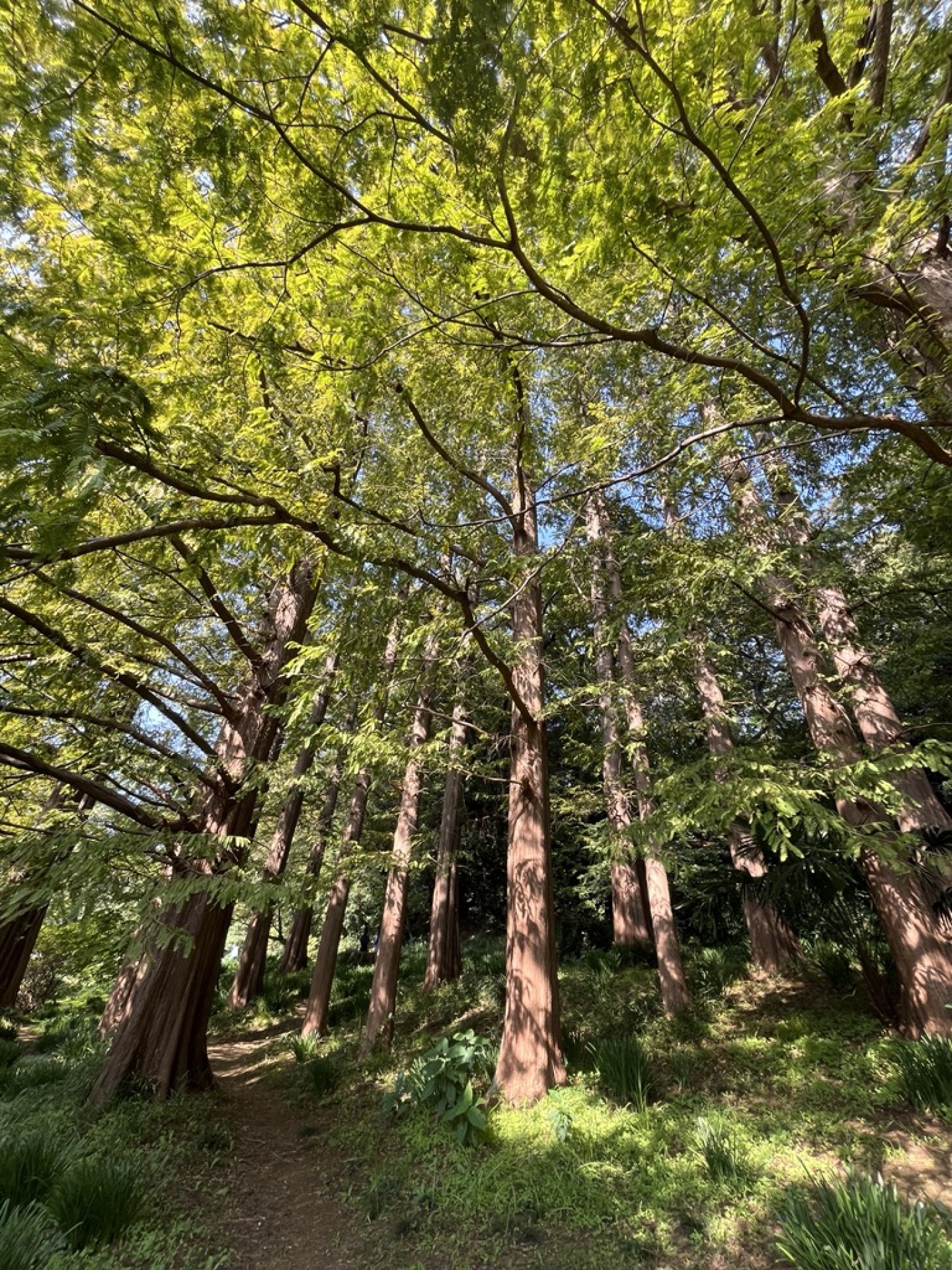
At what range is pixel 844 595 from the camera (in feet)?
23.0

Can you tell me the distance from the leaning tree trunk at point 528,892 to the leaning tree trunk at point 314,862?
7.46 ft

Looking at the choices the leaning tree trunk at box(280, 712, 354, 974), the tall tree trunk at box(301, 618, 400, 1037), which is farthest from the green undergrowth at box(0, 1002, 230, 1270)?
the tall tree trunk at box(301, 618, 400, 1037)

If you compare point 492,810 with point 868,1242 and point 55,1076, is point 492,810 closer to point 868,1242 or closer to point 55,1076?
point 55,1076

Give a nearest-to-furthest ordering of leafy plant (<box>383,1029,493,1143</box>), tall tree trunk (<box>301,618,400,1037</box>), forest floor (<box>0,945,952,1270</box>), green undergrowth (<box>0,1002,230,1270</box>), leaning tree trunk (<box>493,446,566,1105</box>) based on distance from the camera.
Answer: green undergrowth (<box>0,1002,230,1270</box>) < forest floor (<box>0,945,952,1270</box>) < leafy plant (<box>383,1029,493,1143</box>) < leaning tree trunk (<box>493,446,566,1105</box>) < tall tree trunk (<box>301,618,400,1037</box>)

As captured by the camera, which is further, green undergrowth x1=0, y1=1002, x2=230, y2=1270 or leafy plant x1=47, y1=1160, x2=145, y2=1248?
leafy plant x1=47, y1=1160, x2=145, y2=1248

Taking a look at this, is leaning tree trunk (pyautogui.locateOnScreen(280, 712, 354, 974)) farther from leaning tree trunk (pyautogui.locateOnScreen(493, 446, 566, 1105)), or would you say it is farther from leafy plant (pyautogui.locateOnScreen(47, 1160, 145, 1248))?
leaning tree trunk (pyautogui.locateOnScreen(493, 446, 566, 1105))

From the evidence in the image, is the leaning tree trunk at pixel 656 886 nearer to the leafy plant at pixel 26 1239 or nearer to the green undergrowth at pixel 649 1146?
the green undergrowth at pixel 649 1146

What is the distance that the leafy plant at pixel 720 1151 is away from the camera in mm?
3619

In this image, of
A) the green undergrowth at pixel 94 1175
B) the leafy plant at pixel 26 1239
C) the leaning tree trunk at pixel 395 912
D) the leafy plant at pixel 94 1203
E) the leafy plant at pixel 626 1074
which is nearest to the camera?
the leafy plant at pixel 26 1239

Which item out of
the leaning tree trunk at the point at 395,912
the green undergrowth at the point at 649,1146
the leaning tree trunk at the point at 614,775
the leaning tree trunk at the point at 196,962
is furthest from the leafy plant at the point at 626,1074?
the leaning tree trunk at the point at 196,962

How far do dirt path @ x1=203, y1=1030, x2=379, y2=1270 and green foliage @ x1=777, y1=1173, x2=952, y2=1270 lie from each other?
2744mm

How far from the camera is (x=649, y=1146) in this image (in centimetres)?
418

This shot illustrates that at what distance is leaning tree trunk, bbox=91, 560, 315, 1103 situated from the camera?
516 cm

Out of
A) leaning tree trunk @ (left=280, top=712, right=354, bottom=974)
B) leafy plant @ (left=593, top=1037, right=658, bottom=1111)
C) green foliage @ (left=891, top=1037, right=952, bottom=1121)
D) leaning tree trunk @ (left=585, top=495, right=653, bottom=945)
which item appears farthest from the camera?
leaning tree trunk @ (left=280, top=712, right=354, bottom=974)
